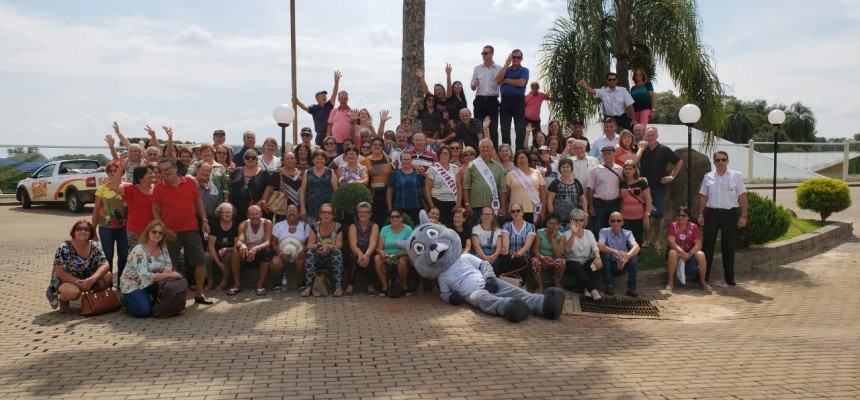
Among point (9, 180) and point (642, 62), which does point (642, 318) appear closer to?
point (642, 62)

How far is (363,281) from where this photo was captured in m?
9.41

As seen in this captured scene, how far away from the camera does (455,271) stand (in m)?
8.43

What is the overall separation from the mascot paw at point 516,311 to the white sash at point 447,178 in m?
2.54

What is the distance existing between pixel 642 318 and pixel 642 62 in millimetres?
8177

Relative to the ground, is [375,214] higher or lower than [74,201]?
higher

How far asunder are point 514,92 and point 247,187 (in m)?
4.97

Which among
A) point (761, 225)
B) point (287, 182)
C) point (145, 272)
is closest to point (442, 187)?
point (287, 182)

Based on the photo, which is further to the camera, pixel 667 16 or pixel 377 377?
pixel 667 16

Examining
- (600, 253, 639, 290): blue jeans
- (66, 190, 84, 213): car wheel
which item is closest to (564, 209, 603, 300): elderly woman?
(600, 253, 639, 290): blue jeans

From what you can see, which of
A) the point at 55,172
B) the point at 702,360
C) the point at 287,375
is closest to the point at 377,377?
the point at 287,375

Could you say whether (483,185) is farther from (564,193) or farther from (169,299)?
(169,299)

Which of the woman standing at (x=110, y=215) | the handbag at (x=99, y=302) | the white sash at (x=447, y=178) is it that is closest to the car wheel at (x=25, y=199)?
the woman standing at (x=110, y=215)

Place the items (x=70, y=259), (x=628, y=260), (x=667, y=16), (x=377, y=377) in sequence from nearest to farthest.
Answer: (x=377, y=377), (x=70, y=259), (x=628, y=260), (x=667, y=16)

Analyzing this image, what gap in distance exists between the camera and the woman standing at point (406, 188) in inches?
371
